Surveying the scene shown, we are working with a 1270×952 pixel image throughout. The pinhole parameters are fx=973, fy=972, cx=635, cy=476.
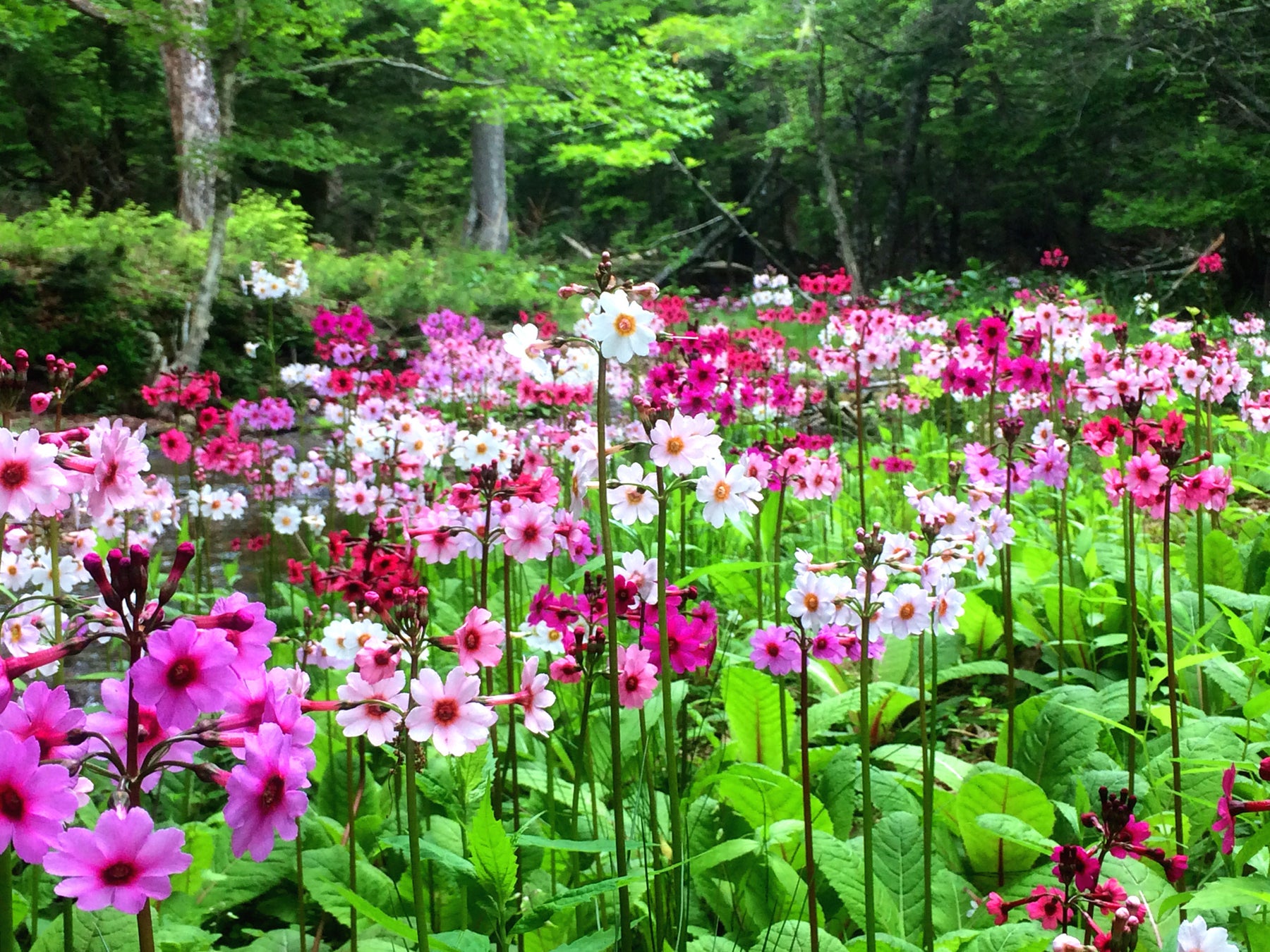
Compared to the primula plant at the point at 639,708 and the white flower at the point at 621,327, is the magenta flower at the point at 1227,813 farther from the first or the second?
the white flower at the point at 621,327

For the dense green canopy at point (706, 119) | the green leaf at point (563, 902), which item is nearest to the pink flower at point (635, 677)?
the green leaf at point (563, 902)

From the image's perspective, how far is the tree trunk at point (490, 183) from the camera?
19.0 metres

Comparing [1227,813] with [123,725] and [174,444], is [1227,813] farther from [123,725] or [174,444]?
[174,444]

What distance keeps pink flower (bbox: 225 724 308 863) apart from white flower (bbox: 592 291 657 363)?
73cm

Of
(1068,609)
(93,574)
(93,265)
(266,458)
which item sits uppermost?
(93,265)

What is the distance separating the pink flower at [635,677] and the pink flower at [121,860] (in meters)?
0.94

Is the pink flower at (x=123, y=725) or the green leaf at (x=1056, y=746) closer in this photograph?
the pink flower at (x=123, y=725)

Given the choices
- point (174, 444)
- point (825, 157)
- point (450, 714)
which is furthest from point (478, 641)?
point (825, 157)

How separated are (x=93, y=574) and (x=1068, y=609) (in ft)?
8.98

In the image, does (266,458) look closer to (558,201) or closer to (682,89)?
(682,89)

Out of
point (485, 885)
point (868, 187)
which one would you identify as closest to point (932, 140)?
point (868, 187)

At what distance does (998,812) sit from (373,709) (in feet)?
4.10

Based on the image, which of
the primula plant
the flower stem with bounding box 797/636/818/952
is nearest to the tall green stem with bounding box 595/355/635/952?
the primula plant

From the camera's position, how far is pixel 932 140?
19.0 m
